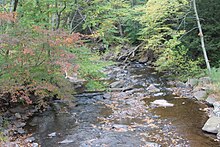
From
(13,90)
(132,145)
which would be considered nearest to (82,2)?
(13,90)

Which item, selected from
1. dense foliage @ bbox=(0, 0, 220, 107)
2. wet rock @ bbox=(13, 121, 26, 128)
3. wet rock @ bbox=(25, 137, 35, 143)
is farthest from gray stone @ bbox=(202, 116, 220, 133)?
wet rock @ bbox=(13, 121, 26, 128)

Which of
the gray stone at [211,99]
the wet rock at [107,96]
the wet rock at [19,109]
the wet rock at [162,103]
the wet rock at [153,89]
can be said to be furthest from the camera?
the wet rock at [153,89]

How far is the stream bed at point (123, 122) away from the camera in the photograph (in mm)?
6340

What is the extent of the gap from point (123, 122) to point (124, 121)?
0.33 feet

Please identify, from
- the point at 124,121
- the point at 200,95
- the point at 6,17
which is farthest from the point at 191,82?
the point at 6,17

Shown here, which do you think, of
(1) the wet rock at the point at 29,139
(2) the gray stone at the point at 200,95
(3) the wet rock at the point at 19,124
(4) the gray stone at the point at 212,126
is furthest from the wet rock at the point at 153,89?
(1) the wet rock at the point at 29,139

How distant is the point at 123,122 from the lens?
788cm

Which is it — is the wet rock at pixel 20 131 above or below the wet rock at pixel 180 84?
below

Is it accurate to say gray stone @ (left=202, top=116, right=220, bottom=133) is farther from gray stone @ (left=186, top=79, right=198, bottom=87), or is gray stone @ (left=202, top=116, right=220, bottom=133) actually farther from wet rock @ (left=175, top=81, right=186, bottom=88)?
wet rock @ (left=175, top=81, right=186, bottom=88)

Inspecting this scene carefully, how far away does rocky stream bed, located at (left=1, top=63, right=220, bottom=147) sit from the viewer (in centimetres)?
634

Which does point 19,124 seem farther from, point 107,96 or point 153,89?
point 153,89

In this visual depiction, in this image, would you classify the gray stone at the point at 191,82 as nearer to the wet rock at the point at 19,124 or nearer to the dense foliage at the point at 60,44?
the dense foliage at the point at 60,44

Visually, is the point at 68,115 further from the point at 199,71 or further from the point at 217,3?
the point at 217,3

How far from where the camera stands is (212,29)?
1287cm
